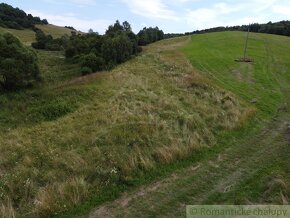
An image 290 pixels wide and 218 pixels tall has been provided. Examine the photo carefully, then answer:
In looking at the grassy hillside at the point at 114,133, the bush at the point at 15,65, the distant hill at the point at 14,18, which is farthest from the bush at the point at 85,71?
the distant hill at the point at 14,18

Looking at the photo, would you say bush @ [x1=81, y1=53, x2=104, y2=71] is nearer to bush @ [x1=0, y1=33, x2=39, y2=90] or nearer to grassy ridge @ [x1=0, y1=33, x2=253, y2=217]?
bush @ [x1=0, y1=33, x2=39, y2=90]

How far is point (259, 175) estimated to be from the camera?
1297 centimetres

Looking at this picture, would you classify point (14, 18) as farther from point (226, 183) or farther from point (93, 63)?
point (226, 183)

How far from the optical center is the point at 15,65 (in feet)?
98.2

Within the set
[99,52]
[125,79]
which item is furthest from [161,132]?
[99,52]

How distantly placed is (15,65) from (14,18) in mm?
85886

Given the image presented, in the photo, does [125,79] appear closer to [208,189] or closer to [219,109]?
[219,109]

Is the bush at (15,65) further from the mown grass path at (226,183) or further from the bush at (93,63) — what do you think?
the mown grass path at (226,183)

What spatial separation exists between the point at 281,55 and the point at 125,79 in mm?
35884

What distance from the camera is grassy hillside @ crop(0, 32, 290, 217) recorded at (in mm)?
12000

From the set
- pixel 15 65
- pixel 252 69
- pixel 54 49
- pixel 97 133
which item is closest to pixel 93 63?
pixel 15 65

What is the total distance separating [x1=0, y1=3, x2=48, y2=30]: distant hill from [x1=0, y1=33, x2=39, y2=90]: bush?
7118 cm

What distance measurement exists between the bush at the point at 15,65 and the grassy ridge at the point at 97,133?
203cm

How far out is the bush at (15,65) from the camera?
2934cm
